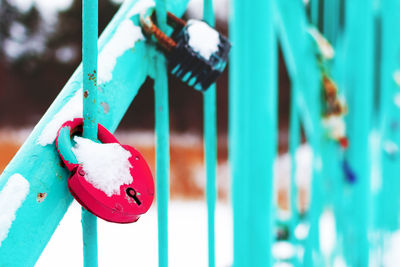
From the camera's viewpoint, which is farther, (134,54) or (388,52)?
(388,52)

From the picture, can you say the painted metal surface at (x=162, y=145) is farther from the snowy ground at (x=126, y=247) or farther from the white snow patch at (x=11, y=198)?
the snowy ground at (x=126, y=247)

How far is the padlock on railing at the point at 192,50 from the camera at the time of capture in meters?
0.43

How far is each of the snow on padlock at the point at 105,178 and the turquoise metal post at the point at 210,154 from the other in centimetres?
22

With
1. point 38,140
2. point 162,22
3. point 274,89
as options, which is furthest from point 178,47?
point 274,89

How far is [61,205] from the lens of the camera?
319 mm

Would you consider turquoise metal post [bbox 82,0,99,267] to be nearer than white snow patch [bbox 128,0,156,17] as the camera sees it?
Yes

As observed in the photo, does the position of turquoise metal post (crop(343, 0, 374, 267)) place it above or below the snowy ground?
above

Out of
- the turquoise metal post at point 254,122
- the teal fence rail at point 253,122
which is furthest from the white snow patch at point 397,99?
the turquoise metal post at point 254,122

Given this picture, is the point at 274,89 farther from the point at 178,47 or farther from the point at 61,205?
the point at 61,205

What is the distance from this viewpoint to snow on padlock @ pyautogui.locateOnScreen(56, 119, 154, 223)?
29 cm

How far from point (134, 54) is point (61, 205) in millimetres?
189

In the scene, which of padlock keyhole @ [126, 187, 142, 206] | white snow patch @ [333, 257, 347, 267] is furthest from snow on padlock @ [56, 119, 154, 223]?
white snow patch @ [333, 257, 347, 267]

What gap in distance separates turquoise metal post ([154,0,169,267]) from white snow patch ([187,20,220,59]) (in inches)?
1.5

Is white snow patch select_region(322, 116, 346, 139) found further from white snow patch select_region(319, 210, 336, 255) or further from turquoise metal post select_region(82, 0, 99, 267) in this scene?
turquoise metal post select_region(82, 0, 99, 267)
